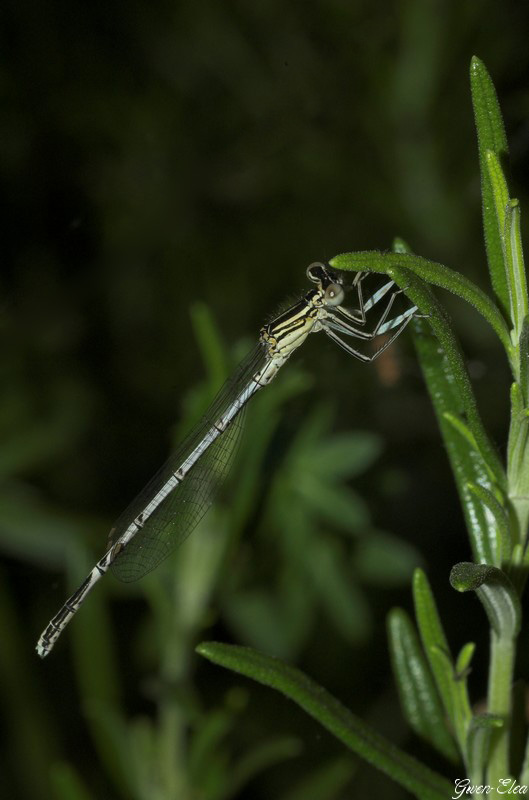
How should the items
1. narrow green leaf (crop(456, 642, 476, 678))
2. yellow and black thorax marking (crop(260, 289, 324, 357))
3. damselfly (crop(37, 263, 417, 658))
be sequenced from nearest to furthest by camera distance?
→ narrow green leaf (crop(456, 642, 476, 678)) < damselfly (crop(37, 263, 417, 658)) < yellow and black thorax marking (crop(260, 289, 324, 357))

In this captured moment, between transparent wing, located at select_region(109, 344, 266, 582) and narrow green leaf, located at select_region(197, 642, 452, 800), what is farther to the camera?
transparent wing, located at select_region(109, 344, 266, 582)

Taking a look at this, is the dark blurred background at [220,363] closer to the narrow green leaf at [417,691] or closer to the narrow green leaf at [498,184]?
the narrow green leaf at [417,691]

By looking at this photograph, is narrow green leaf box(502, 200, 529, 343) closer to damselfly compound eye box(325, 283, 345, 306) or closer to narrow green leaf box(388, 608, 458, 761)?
narrow green leaf box(388, 608, 458, 761)

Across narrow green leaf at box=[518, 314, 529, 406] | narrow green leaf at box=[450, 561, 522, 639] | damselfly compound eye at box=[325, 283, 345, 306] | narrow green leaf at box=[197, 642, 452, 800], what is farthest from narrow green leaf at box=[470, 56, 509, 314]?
damselfly compound eye at box=[325, 283, 345, 306]

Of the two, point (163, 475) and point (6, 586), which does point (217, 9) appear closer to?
point (163, 475)

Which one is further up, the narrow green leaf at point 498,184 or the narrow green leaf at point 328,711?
the narrow green leaf at point 498,184

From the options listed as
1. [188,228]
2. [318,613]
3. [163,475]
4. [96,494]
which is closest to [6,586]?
[96,494]

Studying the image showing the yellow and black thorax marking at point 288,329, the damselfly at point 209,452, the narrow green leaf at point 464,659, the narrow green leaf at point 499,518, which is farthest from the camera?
the yellow and black thorax marking at point 288,329

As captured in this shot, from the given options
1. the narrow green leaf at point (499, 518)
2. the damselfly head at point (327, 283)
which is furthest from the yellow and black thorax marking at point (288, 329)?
the narrow green leaf at point (499, 518)
